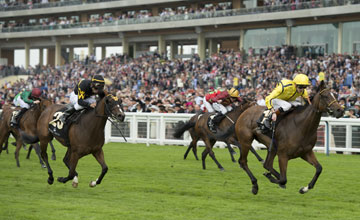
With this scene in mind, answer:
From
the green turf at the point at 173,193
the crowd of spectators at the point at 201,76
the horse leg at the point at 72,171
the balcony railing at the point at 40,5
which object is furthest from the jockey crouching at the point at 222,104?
the balcony railing at the point at 40,5

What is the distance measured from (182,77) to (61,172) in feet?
54.0

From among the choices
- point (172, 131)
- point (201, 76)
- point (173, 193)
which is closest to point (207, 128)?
point (173, 193)

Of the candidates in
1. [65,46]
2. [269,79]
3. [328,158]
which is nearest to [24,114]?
[328,158]

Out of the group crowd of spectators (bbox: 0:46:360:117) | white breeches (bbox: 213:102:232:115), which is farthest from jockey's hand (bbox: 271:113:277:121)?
crowd of spectators (bbox: 0:46:360:117)

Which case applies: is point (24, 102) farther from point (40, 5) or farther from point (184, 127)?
point (40, 5)

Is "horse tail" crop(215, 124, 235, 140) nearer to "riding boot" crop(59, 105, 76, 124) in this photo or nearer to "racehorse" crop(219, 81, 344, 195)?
"racehorse" crop(219, 81, 344, 195)

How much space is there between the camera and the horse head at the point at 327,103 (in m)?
7.38

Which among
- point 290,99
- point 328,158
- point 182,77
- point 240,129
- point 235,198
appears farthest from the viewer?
point 182,77

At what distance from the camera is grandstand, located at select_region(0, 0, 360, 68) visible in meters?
30.4

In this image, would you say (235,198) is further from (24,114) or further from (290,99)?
(24,114)

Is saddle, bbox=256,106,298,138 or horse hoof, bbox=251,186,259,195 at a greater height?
saddle, bbox=256,106,298,138

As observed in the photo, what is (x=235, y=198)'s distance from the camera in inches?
297

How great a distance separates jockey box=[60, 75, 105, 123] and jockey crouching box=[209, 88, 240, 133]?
3.35 meters

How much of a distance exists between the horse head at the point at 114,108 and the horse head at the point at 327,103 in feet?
8.42
